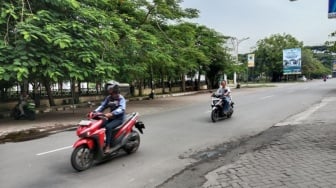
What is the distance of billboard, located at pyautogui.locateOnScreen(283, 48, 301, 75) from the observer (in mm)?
80062

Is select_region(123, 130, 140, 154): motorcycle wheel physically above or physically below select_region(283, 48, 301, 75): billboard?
below

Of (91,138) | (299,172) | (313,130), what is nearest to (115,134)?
(91,138)

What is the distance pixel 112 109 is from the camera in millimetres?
8055

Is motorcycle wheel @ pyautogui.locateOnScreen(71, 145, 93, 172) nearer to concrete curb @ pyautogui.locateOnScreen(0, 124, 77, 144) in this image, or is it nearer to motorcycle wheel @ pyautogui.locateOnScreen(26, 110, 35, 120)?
concrete curb @ pyautogui.locateOnScreen(0, 124, 77, 144)

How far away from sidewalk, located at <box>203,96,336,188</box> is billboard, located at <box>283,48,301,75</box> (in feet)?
242

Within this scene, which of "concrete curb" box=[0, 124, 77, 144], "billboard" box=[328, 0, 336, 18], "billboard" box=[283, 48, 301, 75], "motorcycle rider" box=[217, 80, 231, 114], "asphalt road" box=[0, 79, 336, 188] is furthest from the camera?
"billboard" box=[283, 48, 301, 75]

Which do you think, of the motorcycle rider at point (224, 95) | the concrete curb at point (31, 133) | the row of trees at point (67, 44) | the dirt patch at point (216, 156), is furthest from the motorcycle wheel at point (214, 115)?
the concrete curb at point (31, 133)

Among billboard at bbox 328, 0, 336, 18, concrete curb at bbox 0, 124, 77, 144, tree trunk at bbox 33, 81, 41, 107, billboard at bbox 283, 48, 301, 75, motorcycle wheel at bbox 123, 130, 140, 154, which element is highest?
billboard at bbox 283, 48, 301, 75

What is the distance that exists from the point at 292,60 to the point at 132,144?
252 feet

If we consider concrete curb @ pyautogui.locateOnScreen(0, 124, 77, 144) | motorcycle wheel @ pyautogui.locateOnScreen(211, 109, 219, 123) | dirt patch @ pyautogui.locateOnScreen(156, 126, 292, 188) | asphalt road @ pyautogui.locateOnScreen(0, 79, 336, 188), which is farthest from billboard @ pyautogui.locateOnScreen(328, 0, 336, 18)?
concrete curb @ pyautogui.locateOnScreen(0, 124, 77, 144)

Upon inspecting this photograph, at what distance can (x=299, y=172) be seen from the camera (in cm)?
629

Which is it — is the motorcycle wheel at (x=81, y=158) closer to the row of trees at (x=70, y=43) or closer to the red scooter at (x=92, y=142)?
the red scooter at (x=92, y=142)

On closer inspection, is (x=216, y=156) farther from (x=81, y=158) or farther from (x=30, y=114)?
(x=30, y=114)

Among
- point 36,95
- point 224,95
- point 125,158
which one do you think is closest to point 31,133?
point 125,158
